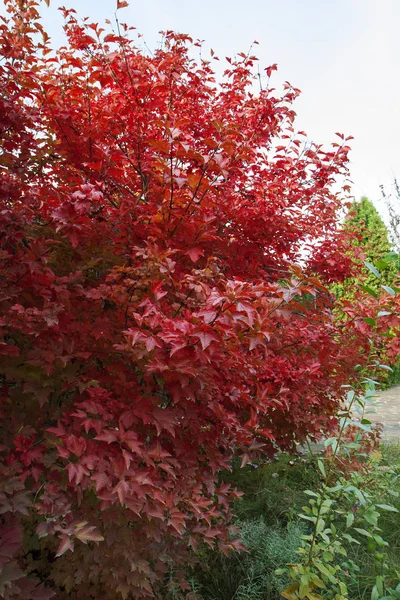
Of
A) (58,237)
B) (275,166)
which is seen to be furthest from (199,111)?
(58,237)

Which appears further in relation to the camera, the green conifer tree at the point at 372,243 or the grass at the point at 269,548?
the green conifer tree at the point at 372,243

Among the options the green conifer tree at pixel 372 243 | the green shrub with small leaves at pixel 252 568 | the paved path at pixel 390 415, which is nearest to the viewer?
the green shrub with small leaves at pixel 252 568

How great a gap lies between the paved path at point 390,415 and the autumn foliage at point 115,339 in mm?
3470

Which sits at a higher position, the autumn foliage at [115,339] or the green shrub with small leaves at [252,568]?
the autumn foliage at [115,339]

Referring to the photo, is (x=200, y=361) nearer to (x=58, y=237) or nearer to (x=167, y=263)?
(x=167, y=263)

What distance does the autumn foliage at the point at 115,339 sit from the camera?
5.56 ft

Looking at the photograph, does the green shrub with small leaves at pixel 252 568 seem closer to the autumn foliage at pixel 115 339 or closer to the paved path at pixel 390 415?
the autumn foliage at pixel 115 339

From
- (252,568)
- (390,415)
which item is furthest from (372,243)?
(252,568)

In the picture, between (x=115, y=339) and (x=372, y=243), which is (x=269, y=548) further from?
(x=372, y=243)

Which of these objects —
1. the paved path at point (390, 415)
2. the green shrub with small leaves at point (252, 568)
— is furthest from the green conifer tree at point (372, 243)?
the green shrub with small leaves at point (252, 568)

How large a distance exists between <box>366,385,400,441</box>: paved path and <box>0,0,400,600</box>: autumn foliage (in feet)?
11.4

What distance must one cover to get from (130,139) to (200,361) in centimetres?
138

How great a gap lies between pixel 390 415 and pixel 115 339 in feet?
20.7

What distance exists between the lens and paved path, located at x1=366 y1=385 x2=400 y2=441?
237 inches
